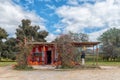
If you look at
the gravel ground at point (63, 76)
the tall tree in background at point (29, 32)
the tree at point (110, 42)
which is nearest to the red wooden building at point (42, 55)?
the gravel ground at point (63, 76)

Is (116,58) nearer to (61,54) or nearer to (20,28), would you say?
(20,28)

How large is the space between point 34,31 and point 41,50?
2027 cm

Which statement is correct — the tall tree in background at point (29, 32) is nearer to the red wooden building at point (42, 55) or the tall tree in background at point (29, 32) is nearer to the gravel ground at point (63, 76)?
the red wooden building at point (42, 55)

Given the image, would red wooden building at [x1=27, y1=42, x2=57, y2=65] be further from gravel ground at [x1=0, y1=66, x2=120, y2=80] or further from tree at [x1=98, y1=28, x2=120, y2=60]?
tree at [x1=98, y1=28, x2=120, y2=60]

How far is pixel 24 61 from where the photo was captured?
921 inches

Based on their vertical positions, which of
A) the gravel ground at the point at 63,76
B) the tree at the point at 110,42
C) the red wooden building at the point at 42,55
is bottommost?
the gravel ground at the point at 63,76

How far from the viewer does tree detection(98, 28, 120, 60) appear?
→ 2016 inches

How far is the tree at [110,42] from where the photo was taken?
168 ft

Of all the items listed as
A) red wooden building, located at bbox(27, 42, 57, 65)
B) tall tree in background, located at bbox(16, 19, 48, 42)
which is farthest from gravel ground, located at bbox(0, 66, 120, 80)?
tall tree in background, located at bbox(16, 19, 48, 42)

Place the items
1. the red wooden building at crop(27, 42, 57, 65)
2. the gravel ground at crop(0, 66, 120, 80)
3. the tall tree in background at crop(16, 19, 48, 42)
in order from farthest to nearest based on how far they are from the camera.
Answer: the tall tree in background at crop(16, 19, 48, 42) → the red wooden building at crop(27, 42, 57, 65) → the gravel ground at crop(0, 66, 120, 80)

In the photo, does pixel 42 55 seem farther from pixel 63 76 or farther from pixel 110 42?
pixel 110 42

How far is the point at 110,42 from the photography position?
53000mm

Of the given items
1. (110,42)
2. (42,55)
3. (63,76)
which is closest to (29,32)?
(110,42)

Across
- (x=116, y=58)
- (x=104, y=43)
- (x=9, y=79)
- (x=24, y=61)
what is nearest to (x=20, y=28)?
(x=104, y=43)
